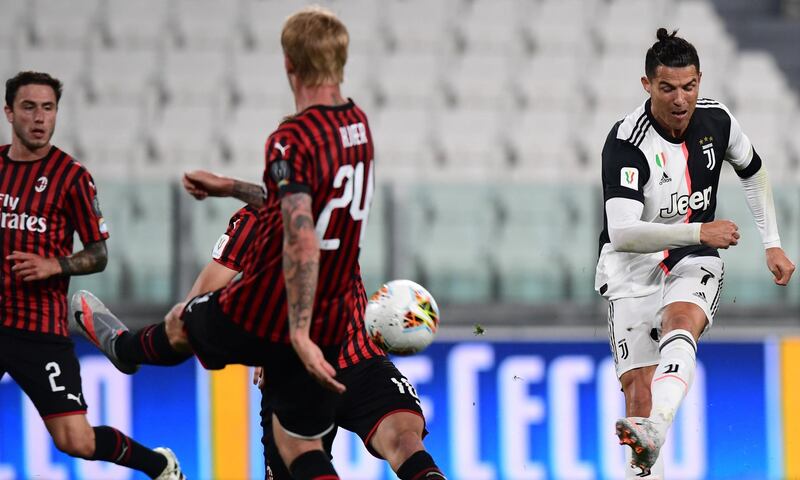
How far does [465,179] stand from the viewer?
35.0 ft

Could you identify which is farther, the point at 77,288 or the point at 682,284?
the point at 77,288

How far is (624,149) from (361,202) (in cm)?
163

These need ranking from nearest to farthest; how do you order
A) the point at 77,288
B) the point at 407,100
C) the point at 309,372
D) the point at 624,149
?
the point at 309,372 → the point at 624,149 → the point at 77,288 → the point at 407,100

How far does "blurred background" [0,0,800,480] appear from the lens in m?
8.40

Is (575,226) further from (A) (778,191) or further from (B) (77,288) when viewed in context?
(B) (77,288)

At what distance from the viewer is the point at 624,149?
559cm

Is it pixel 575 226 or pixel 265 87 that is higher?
pixel 265 87

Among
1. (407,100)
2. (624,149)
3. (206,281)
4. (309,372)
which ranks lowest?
→ (309,372)

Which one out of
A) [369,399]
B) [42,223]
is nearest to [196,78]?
[42,223]

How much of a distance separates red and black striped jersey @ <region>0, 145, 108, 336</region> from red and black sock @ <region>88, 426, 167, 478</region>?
0.54 metres

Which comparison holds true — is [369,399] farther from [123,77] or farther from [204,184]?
[123,77]

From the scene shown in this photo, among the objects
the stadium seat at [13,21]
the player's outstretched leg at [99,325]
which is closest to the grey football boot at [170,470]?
the player's outstretched leg at [99,325]

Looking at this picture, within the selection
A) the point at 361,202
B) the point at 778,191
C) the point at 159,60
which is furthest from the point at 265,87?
the point at 361,202

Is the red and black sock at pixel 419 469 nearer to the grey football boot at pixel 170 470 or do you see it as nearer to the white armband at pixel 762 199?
the grey football boot at pixel 170 470
